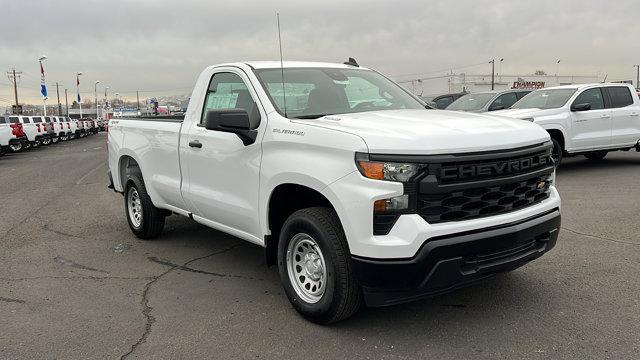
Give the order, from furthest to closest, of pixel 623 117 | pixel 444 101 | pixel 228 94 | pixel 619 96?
pixel 444 101 → pixel 619 96 → pixel 623 117 → pixel 228 94

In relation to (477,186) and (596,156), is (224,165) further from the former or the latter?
(596,156)

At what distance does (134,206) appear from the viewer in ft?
22.7

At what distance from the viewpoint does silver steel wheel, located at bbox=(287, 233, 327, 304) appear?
3.92 m

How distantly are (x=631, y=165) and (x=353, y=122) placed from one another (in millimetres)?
10518

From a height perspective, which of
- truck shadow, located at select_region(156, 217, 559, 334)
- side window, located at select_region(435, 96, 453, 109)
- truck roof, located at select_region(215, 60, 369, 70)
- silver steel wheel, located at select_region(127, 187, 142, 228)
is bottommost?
truck shadow, located at select_region(156, 217, 559, 334)

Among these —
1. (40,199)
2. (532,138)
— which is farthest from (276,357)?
(40,199)

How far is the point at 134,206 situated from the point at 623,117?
9.83 meters

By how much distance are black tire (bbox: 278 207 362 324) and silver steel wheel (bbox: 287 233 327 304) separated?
6cm

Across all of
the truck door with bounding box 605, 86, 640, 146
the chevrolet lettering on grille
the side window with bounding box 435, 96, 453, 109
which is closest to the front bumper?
the chevrolet lettering on grille

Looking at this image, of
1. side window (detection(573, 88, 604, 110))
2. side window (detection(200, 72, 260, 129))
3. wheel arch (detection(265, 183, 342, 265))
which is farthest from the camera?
side window (detection(573, 88, 604, 110))

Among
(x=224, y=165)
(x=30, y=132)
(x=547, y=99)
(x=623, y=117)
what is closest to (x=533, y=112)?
(x=547, y=99)

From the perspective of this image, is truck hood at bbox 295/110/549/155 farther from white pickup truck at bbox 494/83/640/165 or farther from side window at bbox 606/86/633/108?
side window at bbox 606/86/633/108

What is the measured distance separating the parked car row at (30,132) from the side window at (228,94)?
19.5 meters

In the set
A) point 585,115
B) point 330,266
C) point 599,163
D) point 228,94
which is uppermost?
point 228,94
